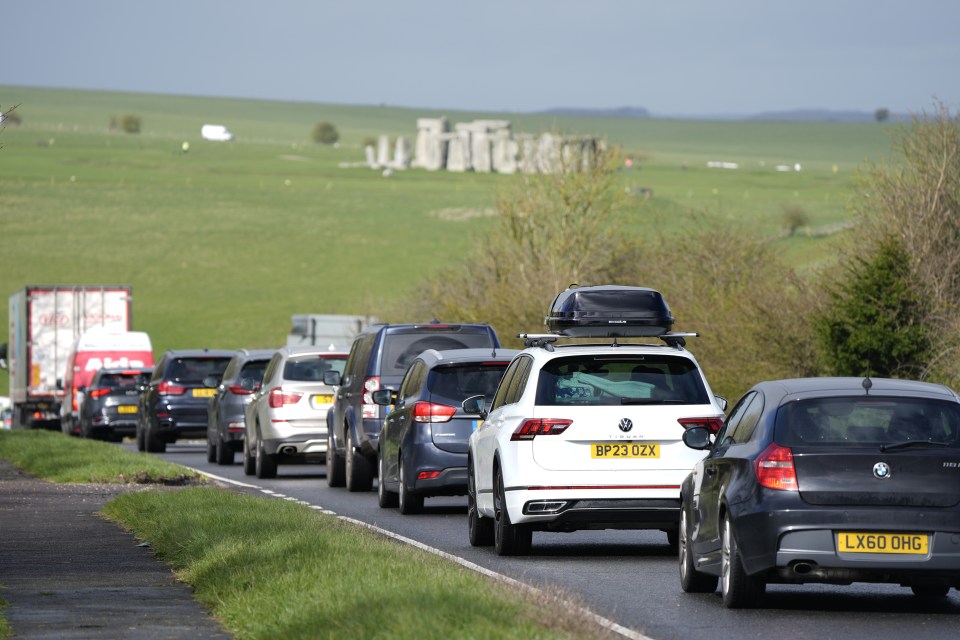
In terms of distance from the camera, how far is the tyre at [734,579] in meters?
11.6

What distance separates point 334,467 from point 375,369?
2.67 meters

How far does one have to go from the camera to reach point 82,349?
151 ft

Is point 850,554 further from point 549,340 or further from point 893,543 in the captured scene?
point 549,340

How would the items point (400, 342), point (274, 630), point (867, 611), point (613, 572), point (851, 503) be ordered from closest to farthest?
1. point (274, 630)
2. point (851, 503)
3. point (867, 611)
4. point (613, 572)
5. point (400, 342)

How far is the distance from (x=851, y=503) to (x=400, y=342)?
13.0m

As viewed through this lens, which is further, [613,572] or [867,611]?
[613,572]

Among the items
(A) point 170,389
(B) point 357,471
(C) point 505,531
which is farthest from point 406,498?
(A) point 170,389

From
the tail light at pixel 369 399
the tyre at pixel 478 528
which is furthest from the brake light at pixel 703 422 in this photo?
the tail light at pixel 369 399

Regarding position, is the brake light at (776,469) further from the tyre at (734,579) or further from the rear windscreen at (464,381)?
the rear windscreen at (464,381)

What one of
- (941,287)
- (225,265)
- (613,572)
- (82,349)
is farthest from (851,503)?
(225,265)

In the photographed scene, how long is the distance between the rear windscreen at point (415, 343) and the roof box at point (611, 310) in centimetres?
304

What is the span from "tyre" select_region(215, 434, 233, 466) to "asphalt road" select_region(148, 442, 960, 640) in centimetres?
1326

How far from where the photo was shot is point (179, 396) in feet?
119

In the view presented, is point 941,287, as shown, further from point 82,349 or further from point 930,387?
point 930,387
